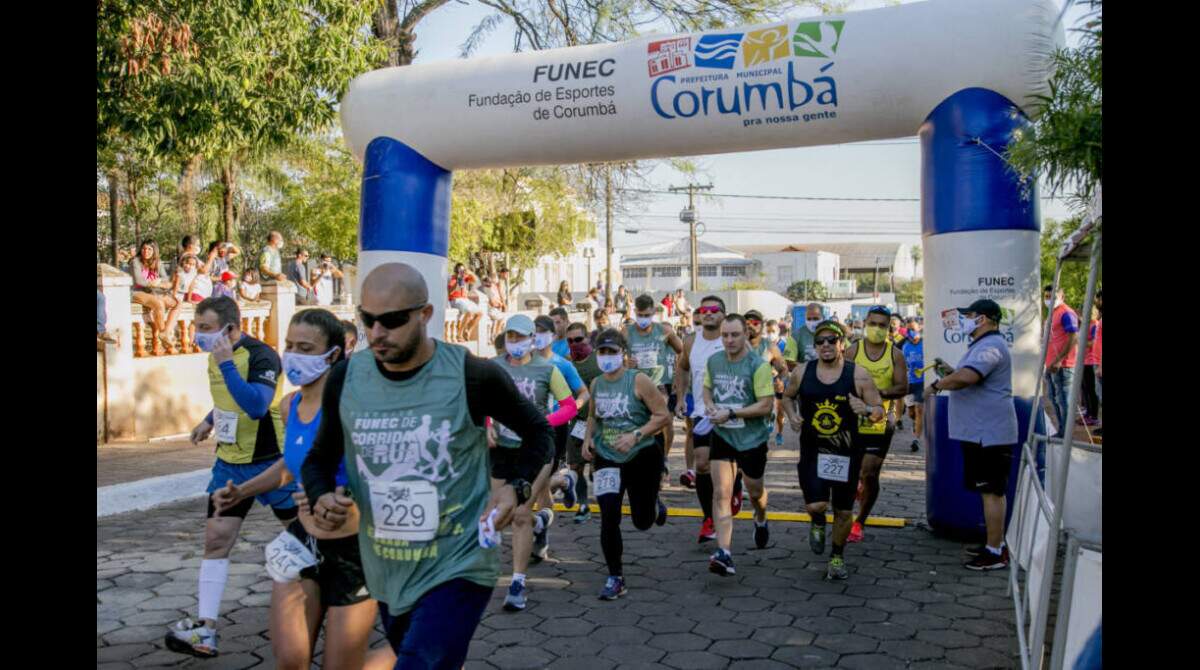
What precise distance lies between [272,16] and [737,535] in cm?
712

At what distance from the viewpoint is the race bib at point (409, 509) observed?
3.26 metres

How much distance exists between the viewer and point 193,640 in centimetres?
485

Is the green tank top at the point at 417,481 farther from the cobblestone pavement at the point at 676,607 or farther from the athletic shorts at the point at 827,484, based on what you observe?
the athletic shorts at the point at 827,484

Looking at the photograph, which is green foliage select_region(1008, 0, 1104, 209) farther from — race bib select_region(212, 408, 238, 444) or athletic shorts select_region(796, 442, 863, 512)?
race bib select_region(212, 408, 238, 444)

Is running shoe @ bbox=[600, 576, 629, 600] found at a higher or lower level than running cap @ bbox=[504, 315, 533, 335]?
lower

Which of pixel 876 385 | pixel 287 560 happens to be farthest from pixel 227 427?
pixel 876 385

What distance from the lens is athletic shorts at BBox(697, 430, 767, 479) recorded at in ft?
23.1

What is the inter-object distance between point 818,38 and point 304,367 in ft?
16.7

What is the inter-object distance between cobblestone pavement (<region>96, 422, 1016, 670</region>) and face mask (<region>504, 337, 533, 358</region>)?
4.94 ft

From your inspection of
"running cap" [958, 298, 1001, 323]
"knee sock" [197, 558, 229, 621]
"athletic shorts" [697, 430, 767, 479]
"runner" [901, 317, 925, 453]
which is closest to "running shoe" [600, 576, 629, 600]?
"athletic shorts" [697, 430, 767, 479]

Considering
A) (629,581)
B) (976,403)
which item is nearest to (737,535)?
(629,581)

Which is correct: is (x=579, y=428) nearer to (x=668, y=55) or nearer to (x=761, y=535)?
(x=761, y=535)
